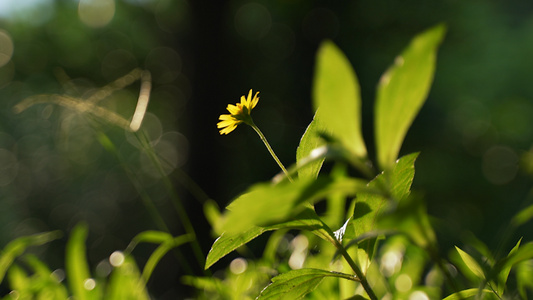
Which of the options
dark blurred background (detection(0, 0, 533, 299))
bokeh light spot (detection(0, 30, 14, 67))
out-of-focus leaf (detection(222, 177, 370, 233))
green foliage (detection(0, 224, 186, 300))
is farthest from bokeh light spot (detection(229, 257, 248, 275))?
bokeh light spot (detection(0, 30, 14, 67))

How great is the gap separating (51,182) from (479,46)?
6185 mm

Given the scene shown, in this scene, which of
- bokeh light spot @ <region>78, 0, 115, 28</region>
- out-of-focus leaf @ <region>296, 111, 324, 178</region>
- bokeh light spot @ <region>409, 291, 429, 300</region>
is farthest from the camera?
bokeh light spot @ <region>78, 0, 115, 28</region>

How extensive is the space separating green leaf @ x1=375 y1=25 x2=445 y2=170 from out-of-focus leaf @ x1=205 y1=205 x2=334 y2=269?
3.0 inches

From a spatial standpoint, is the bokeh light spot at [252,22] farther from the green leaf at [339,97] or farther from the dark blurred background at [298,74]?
the green leaf at [339,97]

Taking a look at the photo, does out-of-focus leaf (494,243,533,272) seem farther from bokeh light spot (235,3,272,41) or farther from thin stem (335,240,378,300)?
bokeh light spot (235,3,272,41)

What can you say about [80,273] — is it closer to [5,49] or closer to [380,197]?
[380,197]

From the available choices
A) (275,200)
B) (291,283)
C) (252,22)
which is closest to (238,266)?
(291,283)

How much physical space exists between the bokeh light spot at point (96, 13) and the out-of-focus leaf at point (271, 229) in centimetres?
693

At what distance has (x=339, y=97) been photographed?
0.16 meters

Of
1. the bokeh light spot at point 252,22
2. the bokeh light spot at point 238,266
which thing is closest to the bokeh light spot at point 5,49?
the bokeh light spot at point 252,22

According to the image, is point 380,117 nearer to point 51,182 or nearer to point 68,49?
point 68,49

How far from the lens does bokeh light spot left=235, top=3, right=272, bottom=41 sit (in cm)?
597

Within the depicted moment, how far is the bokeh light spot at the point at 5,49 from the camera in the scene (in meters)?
6.76

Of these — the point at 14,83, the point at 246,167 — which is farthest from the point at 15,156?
the point at 246,167
